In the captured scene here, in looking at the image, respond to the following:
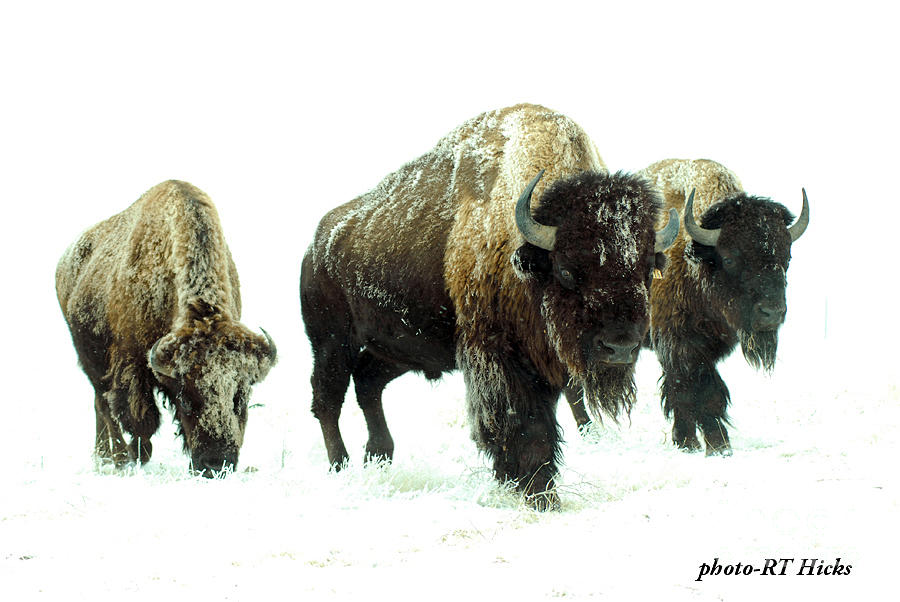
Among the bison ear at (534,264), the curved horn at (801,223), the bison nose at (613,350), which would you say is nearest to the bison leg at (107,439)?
the bison ear at (534,264)

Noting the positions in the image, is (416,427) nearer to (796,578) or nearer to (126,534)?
(126,534)

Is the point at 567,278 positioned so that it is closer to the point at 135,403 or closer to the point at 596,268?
the point at 596,268

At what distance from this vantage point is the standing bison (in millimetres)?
6848

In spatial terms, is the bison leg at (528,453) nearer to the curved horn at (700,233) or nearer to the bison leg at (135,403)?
the curved horn at (700,233)

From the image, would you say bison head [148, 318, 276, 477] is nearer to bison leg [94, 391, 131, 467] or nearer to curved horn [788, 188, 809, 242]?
bison leg [94, 391, 131, 467]

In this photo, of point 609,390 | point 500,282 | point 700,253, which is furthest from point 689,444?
point 500,282

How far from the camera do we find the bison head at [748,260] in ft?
22.2

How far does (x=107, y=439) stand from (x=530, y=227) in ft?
17.4

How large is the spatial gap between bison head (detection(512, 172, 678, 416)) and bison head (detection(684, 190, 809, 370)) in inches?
72.4

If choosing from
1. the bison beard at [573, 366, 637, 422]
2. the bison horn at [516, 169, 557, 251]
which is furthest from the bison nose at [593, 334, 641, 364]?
the bison horn at [516, 169, 557, 251]

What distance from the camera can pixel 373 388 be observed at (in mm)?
7496

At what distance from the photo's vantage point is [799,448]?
6.91 meters

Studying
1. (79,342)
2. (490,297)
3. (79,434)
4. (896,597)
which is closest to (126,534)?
(490,297)

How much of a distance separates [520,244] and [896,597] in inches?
110
